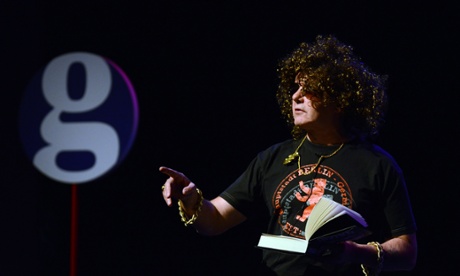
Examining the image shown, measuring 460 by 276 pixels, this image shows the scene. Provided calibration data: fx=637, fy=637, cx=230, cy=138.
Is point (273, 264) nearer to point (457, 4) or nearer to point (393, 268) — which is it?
point (393, 268)

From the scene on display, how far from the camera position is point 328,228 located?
1.31 m

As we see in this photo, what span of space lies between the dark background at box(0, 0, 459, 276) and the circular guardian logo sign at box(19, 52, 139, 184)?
9 centimetres

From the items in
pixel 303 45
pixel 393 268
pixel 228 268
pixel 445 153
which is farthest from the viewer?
pixel 228 268

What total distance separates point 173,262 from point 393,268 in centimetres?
129

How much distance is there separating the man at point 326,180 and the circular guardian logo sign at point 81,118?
96 centimetres

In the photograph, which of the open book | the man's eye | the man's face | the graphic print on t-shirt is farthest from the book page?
the man's eye

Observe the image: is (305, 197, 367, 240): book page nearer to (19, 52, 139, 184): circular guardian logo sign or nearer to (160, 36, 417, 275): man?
(160, 36, 417, 275): man

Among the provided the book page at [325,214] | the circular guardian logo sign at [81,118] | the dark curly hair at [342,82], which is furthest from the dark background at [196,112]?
the book page at [325,214]

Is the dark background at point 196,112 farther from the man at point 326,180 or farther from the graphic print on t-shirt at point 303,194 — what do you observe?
the graphic print on t-shirt at point 303,194

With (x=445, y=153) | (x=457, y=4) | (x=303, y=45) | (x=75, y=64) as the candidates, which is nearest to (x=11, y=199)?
(x=75, y=64)

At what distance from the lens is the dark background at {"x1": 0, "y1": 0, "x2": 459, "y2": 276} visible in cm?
221

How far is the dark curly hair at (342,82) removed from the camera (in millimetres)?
1663

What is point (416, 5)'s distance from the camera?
7.41ft

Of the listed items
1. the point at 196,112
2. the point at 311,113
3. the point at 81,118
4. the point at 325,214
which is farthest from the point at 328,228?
the point at 81,118
